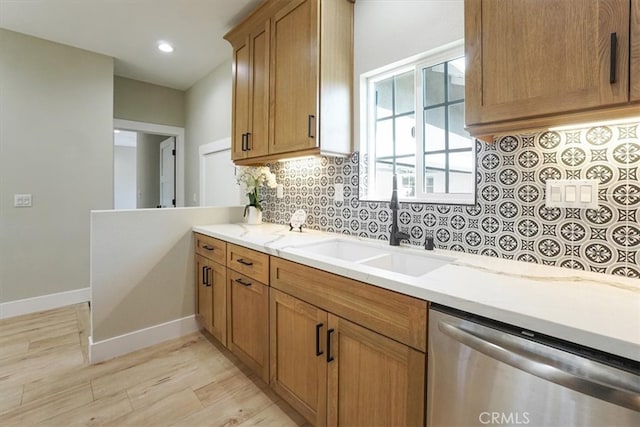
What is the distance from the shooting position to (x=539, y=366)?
28.6 inches

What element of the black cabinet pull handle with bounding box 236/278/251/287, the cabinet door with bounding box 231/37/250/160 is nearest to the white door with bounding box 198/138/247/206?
the cabinet door with bounding box 231/37/250/160

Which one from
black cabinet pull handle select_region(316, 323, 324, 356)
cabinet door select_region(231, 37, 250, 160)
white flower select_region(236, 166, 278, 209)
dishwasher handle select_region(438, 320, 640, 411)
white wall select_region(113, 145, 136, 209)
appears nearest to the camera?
dishwasher handle select_region(438, 320, 640, 411)

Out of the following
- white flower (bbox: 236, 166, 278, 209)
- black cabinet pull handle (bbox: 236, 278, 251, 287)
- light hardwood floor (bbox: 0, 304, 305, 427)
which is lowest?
light hardwood floor (bbox: 0, 304, 305, 427)

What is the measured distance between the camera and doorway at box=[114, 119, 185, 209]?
4.10 meters

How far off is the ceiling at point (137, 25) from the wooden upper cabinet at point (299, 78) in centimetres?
45

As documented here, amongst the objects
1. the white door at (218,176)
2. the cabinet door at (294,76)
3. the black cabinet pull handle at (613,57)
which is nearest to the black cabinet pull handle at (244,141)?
the cabinet door at (294,76)

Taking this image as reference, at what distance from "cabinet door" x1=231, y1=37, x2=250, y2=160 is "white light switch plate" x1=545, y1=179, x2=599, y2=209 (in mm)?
2027

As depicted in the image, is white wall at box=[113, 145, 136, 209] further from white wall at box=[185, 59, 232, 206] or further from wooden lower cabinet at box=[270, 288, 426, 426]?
wooden lower cabinet at box=[270, 288, 426, 426]

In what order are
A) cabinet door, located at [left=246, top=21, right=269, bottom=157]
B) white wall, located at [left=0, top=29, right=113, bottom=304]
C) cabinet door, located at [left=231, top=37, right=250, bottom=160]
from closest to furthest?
cabinet door, located at [left=246, top=21, right=269, bottom=157] → cabinet door, located at [left=231, top=37, right=250, bottom=160] → white wall, located at [left=0, top=29, right=113, bottom=304]

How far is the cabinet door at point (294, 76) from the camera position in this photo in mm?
1844

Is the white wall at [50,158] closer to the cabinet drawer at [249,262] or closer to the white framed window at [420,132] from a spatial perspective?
the cabinet drawer at [249,262]

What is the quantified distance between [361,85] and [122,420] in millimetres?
2364

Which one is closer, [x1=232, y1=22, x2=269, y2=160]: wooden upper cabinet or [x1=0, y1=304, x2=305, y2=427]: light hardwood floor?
[x1=0, y1=304, x2=305, y2=427]: light hardwood floor

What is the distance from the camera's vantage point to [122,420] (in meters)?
1.58
